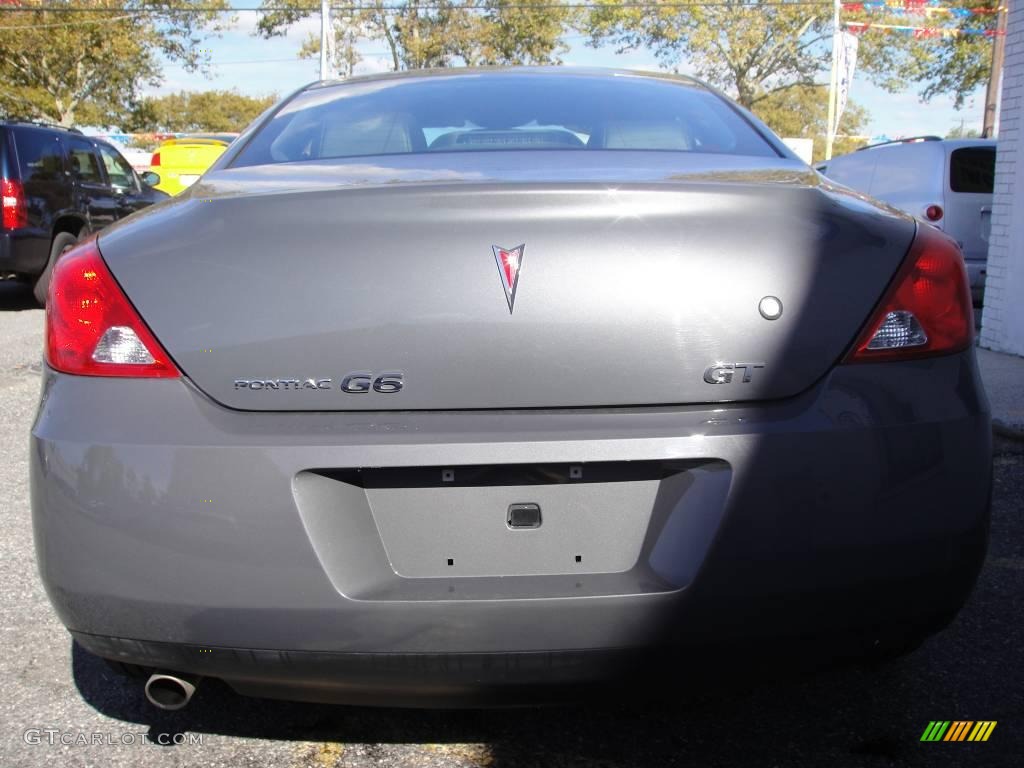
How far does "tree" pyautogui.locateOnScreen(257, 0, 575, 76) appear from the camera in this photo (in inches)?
1641

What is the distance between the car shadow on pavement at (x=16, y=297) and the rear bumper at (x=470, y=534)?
9799 millimetres

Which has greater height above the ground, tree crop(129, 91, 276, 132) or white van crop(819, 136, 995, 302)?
white van crop(819, 136, 995, 302)

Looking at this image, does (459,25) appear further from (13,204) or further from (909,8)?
(13,204)

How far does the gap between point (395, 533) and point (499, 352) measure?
1.16ft

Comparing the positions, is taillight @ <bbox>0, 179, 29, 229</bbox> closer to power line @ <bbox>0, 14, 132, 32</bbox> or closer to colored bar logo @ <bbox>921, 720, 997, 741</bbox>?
colored bar logo @ <bbox>921, 720, 997, 741</bbox>

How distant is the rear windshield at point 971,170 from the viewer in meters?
9.80

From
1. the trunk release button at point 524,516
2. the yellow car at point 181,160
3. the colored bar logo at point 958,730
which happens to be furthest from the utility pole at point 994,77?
the trunk release button at point 524,516

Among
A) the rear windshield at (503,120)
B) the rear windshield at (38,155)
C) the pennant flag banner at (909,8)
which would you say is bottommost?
the rear windshield at (38,155)

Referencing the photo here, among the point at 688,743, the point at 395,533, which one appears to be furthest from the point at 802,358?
the point at 688,743

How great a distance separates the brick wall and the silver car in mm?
5830

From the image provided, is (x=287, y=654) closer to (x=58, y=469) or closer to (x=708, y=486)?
(x=58, y=469)

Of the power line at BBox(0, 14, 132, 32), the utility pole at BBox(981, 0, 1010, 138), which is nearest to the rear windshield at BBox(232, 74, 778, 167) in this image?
the utility pole at BBox(981, 0, 1010, 138)

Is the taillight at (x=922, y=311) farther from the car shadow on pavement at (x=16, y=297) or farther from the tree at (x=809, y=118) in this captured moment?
the tree at (x=809, y=118)

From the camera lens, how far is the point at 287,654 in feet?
5.88
